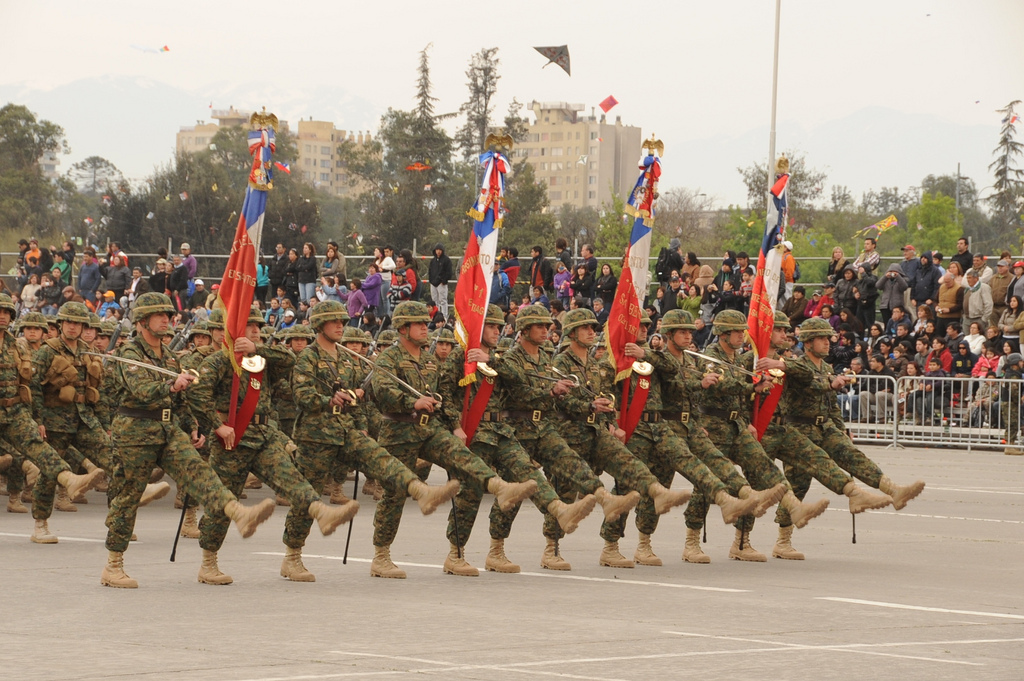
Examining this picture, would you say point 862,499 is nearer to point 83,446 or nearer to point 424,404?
point 424,404

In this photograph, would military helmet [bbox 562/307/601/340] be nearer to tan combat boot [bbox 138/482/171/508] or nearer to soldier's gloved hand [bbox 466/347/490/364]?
soldier's gloved hand [bbox 466/347/490/364]

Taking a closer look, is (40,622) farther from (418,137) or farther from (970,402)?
(418,137)

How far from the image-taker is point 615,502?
1121 centimetres

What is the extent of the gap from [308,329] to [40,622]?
4813mm

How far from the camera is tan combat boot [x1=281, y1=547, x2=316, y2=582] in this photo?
10.5 m

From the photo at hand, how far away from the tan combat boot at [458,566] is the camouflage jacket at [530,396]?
1.09 m

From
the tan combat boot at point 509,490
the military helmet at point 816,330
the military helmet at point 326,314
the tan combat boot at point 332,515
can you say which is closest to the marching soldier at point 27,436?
the military helmet at point 326,314

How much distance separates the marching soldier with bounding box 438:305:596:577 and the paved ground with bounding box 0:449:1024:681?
284mm

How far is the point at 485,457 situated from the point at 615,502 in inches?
42.3

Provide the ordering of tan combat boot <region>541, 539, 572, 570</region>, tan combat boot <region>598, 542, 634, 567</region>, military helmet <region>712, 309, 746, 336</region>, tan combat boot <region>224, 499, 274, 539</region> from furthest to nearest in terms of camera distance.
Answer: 1. military helmet <region>712, 309, 746, 336</region>
2. tan combat boot <region>598, 542, 634, 567</region>
3. tan combat boot <region>541, 539, 572, 570</region>
4. tan combat boot <region>224, 499, 274, 539</region>

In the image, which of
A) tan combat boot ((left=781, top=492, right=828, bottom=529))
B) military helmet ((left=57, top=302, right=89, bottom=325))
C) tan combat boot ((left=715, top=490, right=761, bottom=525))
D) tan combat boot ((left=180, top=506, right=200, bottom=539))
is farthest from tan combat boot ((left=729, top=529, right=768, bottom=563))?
military helmet ((left=57, top=302, right=89, bottom=325))

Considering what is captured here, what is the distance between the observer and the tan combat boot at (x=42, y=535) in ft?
40.7

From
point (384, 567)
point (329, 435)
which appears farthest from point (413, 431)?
point (384, 567)

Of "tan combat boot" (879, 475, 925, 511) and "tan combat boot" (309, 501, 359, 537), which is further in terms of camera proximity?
"tan combat boot" (879, 475, 925, 511)
